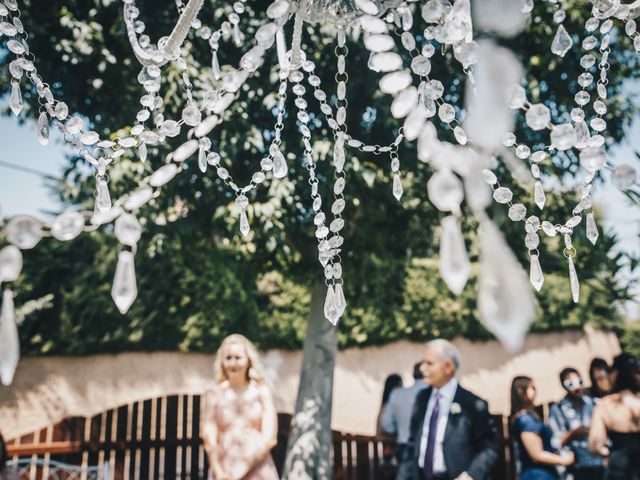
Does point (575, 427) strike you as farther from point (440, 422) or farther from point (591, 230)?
point (591, 230)

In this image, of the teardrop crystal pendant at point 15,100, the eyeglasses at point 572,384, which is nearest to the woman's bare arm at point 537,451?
the eyeglasses at point 572,384

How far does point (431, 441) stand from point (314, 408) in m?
2.36

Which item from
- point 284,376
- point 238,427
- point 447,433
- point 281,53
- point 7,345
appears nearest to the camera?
point 7,345

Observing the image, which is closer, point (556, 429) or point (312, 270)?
point (556, 429)

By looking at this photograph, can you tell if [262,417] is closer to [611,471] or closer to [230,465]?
[230,465]

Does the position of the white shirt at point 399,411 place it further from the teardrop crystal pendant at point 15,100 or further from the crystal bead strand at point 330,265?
the teardrop crystal pendant at point 15,100

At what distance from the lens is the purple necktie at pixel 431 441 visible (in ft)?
9.48

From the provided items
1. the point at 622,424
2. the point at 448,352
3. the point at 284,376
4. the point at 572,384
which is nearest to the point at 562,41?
the point at 448,352

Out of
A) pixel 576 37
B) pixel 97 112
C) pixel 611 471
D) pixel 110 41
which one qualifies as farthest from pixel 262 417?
pixel 576 37

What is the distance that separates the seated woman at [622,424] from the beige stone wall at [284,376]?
5.81 m

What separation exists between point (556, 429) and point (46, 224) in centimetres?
465

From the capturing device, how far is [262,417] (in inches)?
130

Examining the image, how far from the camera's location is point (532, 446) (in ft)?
11.7

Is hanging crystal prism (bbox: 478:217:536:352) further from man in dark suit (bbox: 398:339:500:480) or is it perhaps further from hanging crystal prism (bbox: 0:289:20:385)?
man in dark suit (bbox: 398:339:500:480)
